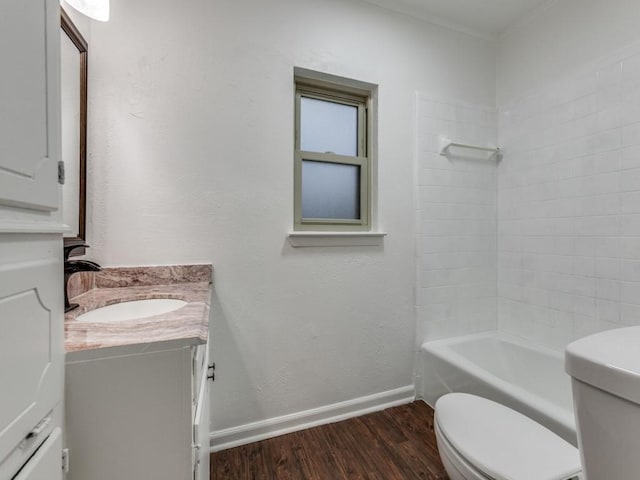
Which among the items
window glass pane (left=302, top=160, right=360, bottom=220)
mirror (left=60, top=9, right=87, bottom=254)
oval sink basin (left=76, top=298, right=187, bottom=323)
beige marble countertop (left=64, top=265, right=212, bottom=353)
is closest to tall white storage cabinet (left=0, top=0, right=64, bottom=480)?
beige marble countertop (left=64, top=265, right=212, bottom=353)

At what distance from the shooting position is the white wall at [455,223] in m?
2.00

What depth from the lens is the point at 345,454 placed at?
1520 millimetres

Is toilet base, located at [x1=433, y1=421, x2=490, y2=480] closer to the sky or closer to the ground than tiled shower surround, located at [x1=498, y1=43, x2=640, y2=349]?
closer to the ground

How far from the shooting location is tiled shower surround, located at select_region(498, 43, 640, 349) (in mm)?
1570

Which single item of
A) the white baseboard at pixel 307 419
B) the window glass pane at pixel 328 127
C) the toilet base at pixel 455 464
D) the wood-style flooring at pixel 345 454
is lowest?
the wood-style flooring at pixel 345 454

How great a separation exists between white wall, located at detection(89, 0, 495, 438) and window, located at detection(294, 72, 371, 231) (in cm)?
12

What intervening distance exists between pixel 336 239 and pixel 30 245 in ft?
4.57

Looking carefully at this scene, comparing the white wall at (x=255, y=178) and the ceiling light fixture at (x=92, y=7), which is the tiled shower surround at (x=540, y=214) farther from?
the ceiling light fixture at (x=92, y=7)

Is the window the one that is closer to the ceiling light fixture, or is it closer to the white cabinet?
the ceiling light fixture

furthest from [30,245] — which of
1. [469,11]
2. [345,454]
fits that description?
[469,11]

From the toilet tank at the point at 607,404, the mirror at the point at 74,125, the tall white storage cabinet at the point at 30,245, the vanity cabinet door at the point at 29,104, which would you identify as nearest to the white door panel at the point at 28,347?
the tall white storage cabinet at the point at 30,245

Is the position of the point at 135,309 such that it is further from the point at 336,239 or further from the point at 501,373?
the point at 501,373

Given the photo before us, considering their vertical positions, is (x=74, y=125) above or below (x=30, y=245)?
above

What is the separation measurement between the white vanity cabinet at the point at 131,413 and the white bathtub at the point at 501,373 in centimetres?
145
